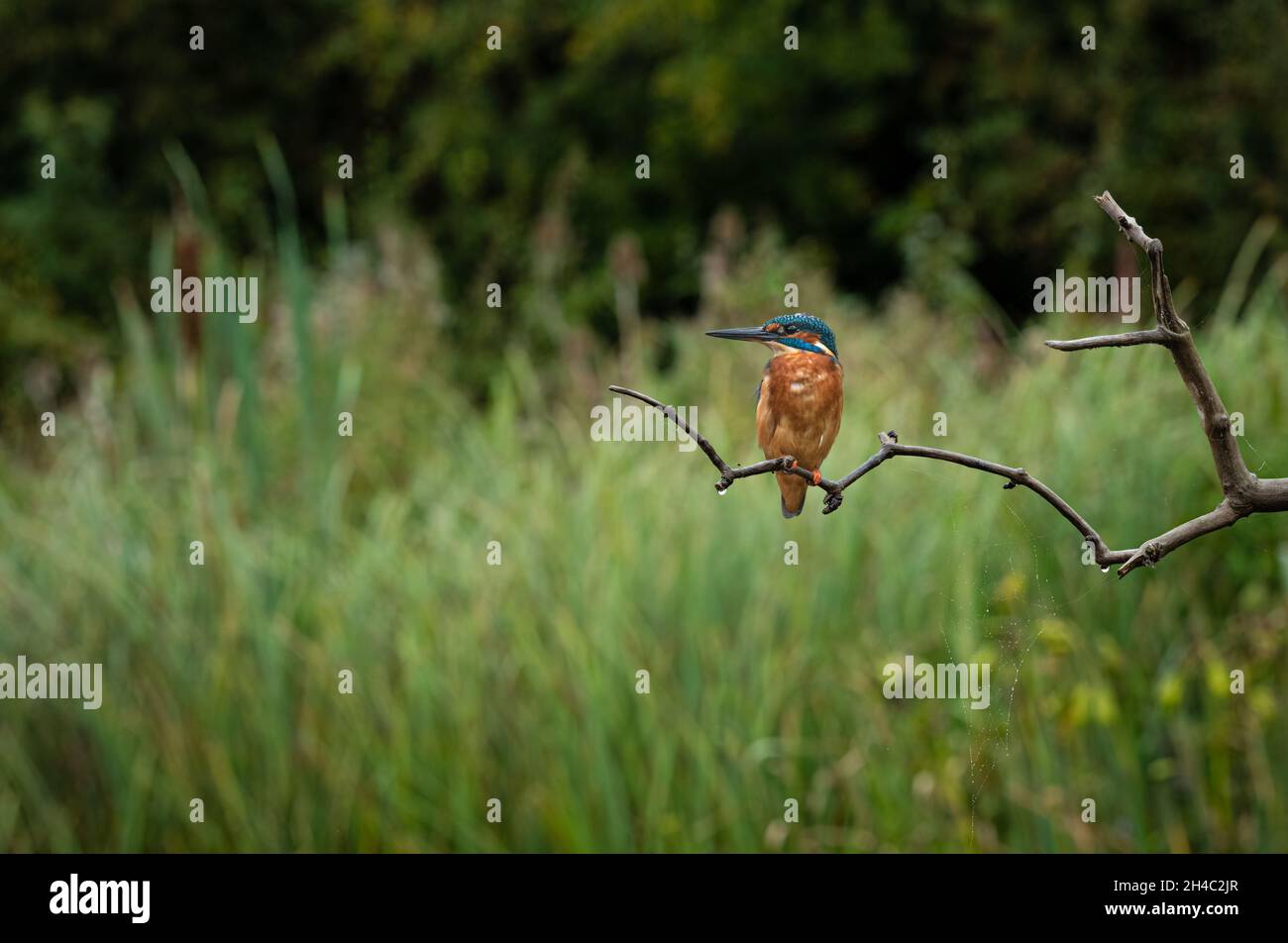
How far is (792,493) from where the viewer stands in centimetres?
78

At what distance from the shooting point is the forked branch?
1.94 feet

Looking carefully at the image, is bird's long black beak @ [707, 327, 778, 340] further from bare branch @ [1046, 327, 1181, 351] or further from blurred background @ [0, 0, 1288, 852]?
blurred background @ [0, 0, 1288, 852]

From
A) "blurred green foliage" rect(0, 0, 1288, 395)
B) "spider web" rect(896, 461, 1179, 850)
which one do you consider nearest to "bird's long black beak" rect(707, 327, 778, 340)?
"spider web" rect(896, 461, 1179, 850)

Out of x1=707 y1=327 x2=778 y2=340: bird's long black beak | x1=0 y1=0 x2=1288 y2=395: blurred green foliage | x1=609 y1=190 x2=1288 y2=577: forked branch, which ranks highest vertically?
x1=0 y1=0 x2=1288 y2=395: blurred green foliage

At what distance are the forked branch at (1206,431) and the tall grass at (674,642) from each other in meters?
2.85

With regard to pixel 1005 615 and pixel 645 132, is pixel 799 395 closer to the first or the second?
pixel 1005 615

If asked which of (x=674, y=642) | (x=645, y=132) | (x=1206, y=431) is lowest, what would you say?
(x=1206, y=431)

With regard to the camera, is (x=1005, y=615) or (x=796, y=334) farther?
(x=1005, y=615)

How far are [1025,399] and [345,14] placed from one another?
14.2 meters

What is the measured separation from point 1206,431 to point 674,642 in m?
4.16

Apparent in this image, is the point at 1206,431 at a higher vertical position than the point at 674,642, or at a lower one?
lower

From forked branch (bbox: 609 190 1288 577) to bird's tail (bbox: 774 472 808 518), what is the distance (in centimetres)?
5

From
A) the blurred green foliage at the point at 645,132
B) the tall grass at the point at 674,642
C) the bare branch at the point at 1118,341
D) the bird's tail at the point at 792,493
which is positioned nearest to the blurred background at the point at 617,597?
the tall grass at the point at 674,642

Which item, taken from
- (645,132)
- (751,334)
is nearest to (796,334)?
(751,334)
